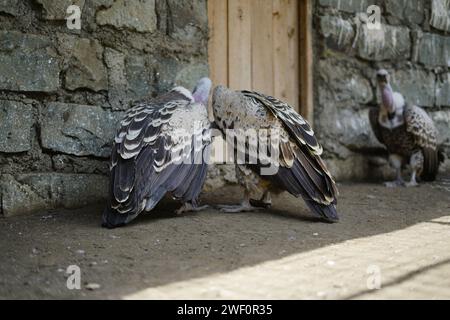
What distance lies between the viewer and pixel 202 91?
4.23 metres

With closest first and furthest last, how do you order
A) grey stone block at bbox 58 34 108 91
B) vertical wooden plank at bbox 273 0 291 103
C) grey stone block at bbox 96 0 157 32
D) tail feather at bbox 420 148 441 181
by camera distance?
grey stone block at bbox 58 34 108 91
grey stone block at bbox 96 0 157 32
vertical wooden plank at bbox 273 0 291 103
tail feather at bbox 420 148 441 181

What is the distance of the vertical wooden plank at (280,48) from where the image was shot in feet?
16.7

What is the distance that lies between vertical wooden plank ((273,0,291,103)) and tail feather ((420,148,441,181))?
1529mm

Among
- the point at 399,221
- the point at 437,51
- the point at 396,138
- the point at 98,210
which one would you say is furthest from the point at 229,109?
the point at 437,51

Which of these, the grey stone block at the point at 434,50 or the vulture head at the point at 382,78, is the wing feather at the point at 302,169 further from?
the grey stone block at the point at 434,50

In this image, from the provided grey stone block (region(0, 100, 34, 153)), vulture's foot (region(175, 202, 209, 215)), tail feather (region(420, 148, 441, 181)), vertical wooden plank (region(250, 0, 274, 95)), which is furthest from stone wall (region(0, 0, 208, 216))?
tail feather (region(420, 148, 441, 181))

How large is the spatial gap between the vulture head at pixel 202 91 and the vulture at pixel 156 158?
362 mm

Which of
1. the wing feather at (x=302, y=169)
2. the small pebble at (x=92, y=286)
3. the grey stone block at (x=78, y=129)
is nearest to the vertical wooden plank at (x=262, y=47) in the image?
the wing feather at (x=302, y=169)

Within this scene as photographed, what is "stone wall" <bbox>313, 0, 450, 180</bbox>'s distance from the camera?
5.31 m

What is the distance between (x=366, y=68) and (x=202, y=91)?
2.23 metres

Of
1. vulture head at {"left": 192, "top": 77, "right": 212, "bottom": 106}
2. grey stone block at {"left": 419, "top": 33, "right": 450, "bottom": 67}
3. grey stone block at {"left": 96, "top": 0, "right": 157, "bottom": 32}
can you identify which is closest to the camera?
grey stone block at {"left": 96, "top": 0, "right": 157, "bottom": 32}

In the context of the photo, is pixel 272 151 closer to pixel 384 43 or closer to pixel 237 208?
pixel 237 208

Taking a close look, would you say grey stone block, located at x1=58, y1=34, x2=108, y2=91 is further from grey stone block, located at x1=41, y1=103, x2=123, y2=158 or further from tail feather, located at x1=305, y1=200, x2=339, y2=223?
tail feather, located at x1=305, y1=200, x2=339, y2=223
